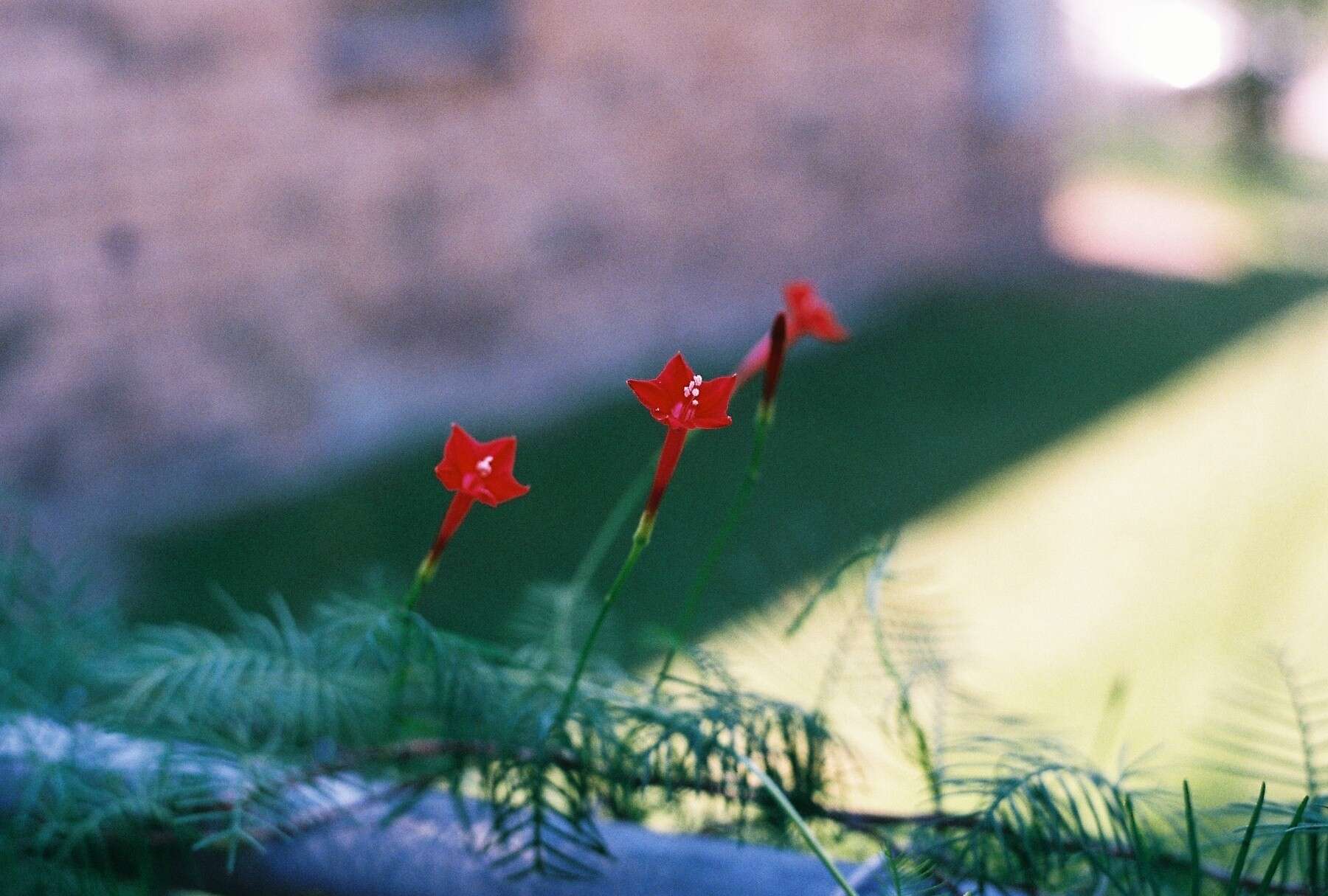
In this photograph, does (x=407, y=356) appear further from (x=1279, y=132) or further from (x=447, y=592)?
(x=1279, y=132)

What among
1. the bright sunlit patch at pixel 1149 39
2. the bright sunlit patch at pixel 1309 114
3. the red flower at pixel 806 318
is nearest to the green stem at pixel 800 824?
the red flower at pixel 806 318

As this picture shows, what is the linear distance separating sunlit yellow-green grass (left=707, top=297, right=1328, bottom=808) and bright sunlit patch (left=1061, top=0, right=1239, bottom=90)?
19.3 feet

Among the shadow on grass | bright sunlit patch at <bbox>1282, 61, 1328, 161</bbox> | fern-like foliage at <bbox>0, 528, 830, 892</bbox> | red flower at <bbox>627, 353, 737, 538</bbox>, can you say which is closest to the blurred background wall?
the shadow on grass

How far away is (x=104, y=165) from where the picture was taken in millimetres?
3518

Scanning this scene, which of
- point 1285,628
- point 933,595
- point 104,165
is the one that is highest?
point 104,165

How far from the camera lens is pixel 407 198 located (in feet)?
14.3

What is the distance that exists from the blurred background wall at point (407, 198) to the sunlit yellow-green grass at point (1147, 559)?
1.64 metres

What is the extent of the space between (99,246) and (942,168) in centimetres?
408

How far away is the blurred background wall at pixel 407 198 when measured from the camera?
3.49 m

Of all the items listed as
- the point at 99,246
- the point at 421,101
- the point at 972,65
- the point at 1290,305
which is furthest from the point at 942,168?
the point at 99,246

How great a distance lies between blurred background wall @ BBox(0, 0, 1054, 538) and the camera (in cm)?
349

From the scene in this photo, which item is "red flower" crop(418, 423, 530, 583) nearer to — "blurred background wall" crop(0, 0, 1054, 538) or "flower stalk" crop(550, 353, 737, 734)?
"flower stalk" crop(550, 353, 737, 734)

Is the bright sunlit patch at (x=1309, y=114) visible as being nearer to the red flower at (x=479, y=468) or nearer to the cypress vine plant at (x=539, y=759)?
the cypress vine plant at (x=539, y=759)

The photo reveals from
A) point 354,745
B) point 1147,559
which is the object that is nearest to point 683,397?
point 354,745
